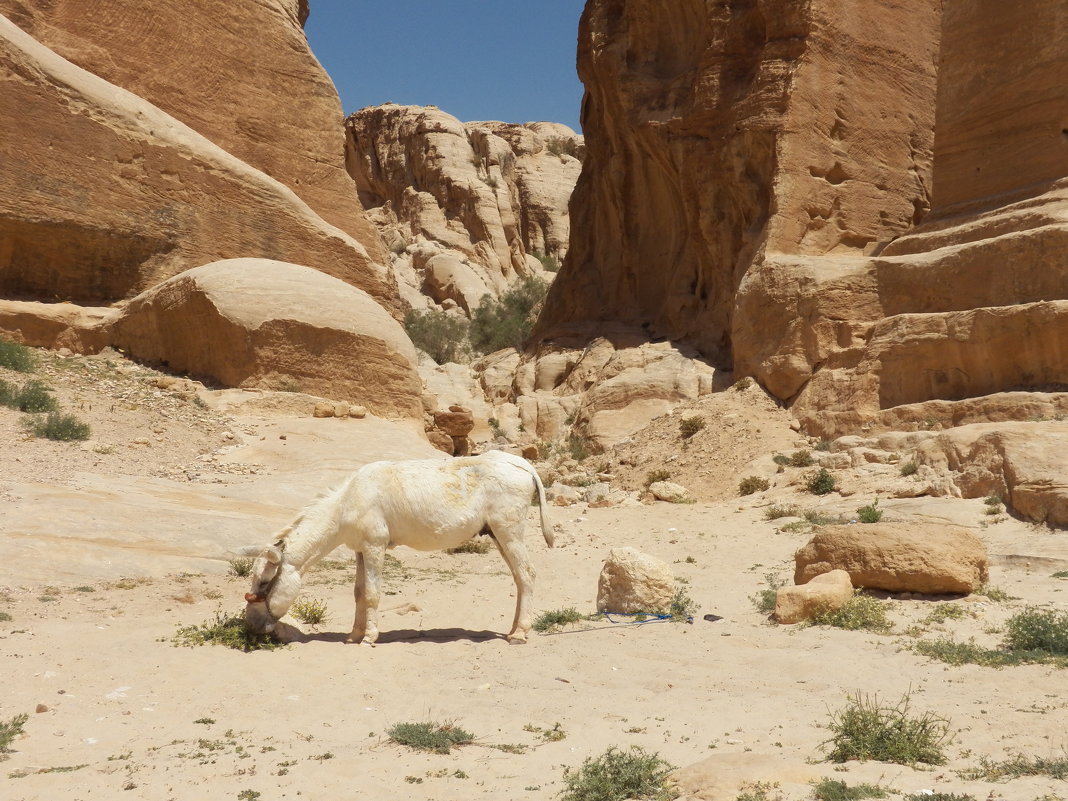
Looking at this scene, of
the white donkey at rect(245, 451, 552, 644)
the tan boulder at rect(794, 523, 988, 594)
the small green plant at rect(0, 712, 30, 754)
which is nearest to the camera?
the small green plant at rect(0, 712, 30, 754)

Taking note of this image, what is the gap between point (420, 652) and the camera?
7738 mm

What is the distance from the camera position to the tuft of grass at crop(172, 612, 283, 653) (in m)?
7.34

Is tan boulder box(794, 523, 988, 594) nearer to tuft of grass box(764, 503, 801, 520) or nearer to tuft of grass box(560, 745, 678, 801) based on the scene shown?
tuft of grass box(560, 745, 678, 801)

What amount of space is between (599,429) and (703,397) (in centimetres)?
280

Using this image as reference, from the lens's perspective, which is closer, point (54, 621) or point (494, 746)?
point (494, 746)

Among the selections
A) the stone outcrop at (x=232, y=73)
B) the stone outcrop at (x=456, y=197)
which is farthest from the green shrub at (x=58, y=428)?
the stone outcrop at (x=456, y=197)

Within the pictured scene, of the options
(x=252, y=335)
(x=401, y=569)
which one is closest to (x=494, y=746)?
(x=401, y=569)

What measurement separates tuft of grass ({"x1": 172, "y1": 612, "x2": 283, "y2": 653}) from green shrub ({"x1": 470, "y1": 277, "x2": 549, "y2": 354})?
1382 inches

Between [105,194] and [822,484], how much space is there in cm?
1372

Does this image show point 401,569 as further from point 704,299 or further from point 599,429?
point 704,299

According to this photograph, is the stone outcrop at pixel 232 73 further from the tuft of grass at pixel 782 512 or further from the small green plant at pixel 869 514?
the small green plant at pixel 869 514

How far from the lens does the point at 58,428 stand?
12789 millimetres

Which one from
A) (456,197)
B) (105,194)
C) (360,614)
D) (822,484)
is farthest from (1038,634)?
(456,197)

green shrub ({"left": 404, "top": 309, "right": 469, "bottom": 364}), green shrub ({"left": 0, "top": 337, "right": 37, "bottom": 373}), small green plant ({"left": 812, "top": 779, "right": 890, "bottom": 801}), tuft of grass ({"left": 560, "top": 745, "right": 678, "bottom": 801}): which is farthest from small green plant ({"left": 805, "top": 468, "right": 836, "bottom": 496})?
green shrub ({"left": 404, "top": 309, "right": 469, "bottom": 364})
